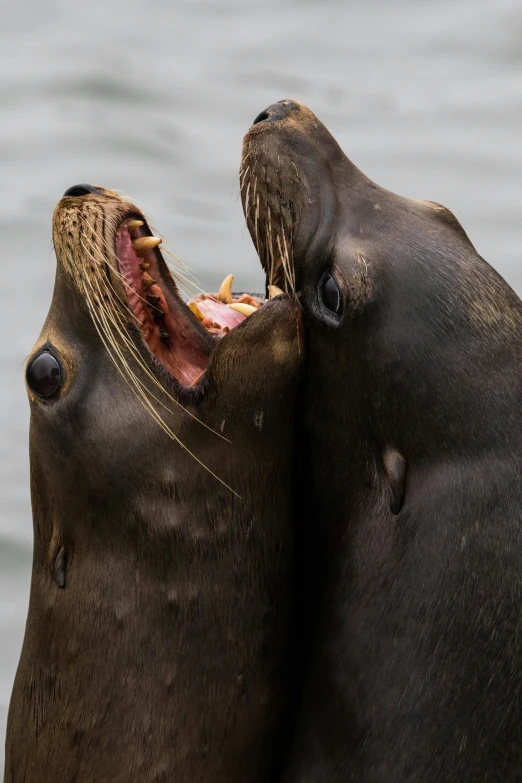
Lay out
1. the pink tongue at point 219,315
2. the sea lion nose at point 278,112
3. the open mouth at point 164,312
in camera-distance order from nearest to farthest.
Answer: the open mouth at point 164,312
the pink tongue at point 219,315
the sea lion nose at point 278,112

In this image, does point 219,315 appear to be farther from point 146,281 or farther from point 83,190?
point 83,190

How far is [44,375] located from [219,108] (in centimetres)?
757

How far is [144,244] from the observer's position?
651 centimetres

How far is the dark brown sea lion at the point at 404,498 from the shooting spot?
19.4ft

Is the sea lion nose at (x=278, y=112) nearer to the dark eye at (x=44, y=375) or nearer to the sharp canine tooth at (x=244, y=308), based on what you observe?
the sharp canine tooth at (x=244, y=308)

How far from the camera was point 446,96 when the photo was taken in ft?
45.3

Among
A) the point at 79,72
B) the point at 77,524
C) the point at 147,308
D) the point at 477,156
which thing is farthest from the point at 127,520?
the point at 79,72

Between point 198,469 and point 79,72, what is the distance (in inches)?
327

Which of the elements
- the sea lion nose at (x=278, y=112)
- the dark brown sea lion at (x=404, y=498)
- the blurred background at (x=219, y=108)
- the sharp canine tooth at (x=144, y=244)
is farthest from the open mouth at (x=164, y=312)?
the blurred background at (x=219, y=108)

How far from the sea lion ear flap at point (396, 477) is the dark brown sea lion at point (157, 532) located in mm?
375

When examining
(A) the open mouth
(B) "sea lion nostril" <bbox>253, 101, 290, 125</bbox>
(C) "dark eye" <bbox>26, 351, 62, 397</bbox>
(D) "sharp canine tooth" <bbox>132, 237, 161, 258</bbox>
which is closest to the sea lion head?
(B) "sea lion nostril" <bbox>253, 101, 290, 125</bbox>

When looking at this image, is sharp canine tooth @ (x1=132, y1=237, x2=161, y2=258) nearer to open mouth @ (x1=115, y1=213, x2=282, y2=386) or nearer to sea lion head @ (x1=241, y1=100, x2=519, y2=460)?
open mouth @ (x1=115, y1=213, x2=282, y2=386)

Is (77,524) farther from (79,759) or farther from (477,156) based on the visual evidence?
(477,156)

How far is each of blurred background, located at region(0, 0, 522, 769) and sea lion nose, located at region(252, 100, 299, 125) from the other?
13.0ft
